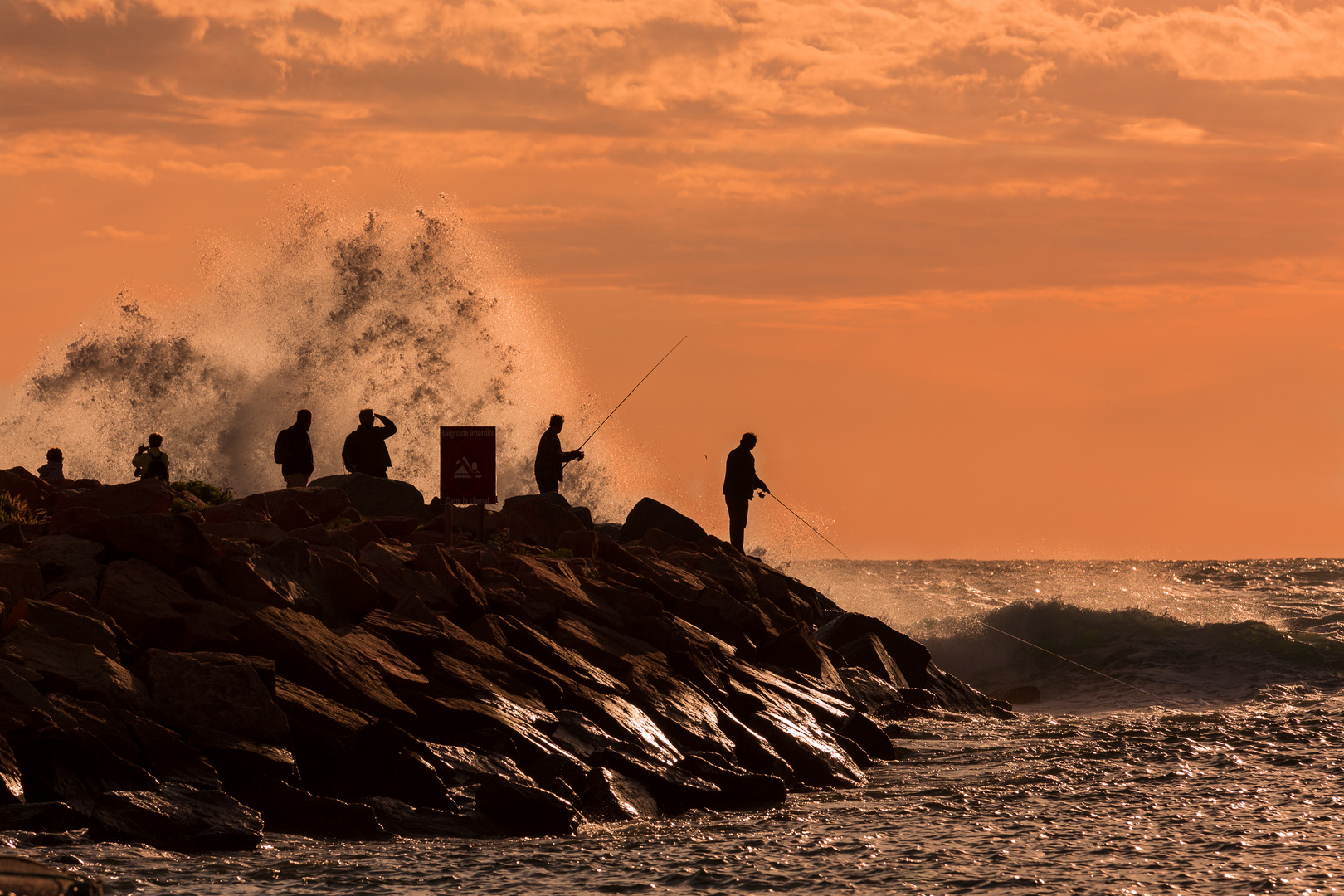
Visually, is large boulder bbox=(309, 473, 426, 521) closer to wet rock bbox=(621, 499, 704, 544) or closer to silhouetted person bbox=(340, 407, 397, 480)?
silhouetted person bbox=(340, 407, 397, 480)

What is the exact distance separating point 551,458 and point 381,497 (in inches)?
101

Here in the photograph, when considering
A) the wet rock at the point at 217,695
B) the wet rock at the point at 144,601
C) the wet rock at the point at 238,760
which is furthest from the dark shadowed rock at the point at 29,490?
the wet rock at the point at 238,760

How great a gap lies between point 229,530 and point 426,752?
331 centimetres

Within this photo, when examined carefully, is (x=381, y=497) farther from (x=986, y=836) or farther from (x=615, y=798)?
(x=986, y=836)

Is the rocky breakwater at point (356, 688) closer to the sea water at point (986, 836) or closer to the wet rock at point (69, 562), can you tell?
the wet rock at point (69, 562)

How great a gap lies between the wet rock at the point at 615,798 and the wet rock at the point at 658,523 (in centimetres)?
896

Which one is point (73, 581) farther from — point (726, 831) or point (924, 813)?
point (924, 813)

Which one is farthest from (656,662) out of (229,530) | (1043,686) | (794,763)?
(1043,686)

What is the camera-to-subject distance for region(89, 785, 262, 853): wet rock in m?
6.23

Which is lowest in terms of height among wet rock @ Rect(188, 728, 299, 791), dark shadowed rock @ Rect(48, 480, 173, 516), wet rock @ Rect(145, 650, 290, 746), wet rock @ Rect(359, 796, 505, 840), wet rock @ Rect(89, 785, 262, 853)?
wet rock @ Rect(359, 796, 505, 840)

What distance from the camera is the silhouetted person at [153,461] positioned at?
15500 mm

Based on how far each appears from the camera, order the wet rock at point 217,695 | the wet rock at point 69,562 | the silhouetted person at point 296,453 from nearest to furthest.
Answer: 1. the wet rock at point 217,695
2. the wet rock at point 69,562
3. the silhouetted person at point 296,453

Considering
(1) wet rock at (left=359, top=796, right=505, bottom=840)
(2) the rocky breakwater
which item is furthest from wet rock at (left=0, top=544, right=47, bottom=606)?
(1) wet rock at (left=359, top=796, right=505, bottom=840)

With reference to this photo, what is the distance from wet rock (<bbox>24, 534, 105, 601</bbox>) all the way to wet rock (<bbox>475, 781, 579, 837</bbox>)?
2822mm
